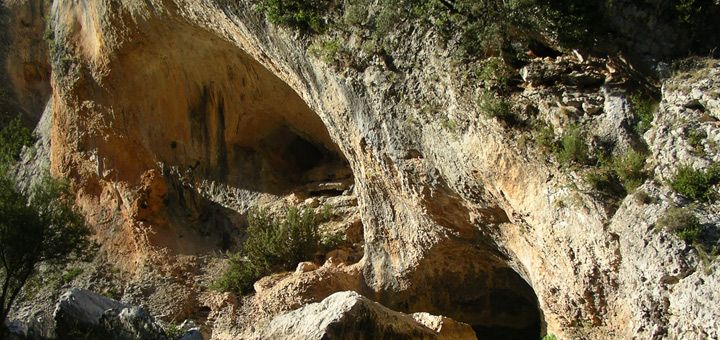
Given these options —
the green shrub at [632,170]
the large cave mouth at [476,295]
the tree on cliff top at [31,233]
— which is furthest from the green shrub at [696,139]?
the tree on cliff top at [31,233]

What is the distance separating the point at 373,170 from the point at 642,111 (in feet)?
14.5

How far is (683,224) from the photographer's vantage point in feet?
27.9

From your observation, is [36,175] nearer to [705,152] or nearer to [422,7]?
[422,7]

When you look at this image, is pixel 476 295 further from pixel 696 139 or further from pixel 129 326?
pixel 129 326

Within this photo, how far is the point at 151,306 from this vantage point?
15.9 meters

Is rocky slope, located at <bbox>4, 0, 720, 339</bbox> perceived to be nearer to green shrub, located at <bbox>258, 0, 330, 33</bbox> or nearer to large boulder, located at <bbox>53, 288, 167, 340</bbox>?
green shrub, located at <bbox>258, 0, 330, 33</bbox>

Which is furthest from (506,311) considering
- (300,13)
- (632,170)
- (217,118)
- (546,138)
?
(217,118)

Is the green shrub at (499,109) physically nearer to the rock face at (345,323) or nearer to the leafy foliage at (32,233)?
the rock face at (345,323)

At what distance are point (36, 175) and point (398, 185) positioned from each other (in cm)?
1113

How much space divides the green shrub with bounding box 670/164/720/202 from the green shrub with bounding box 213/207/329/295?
798cm

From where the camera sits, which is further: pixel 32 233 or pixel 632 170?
pixel 32 233

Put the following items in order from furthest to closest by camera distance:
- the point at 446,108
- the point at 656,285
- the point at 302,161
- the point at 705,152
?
the point at 302,161 < the point at 446,108 < the point at 705,152 < the point at 656,285

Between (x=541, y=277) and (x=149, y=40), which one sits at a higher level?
(x=149, y=40)

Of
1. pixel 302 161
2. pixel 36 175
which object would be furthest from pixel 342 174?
pixel 36 175
